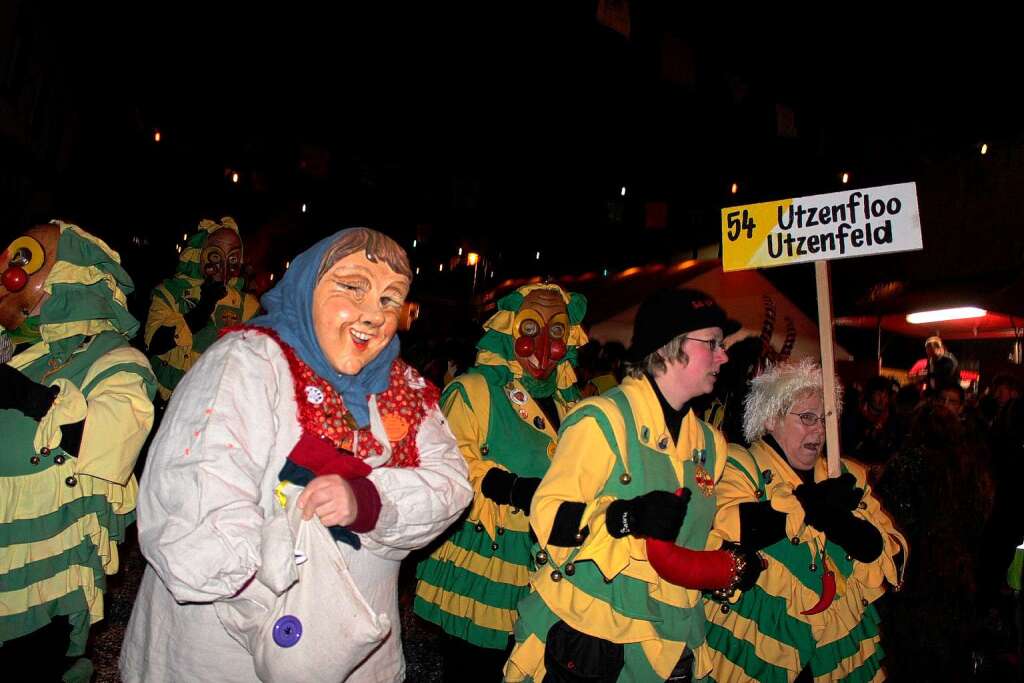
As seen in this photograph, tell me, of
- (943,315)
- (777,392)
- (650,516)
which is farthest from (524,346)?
(943,315)

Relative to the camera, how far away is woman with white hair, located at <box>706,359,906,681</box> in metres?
3.17

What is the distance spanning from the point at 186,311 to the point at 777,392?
185 inches

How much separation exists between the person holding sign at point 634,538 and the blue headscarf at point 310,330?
780 mm

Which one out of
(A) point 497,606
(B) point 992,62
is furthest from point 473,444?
(B) point 992,62

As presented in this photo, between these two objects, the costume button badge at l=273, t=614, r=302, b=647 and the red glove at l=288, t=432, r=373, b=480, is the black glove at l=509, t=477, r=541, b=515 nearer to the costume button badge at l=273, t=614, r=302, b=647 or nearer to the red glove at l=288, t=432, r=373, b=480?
the red glove at l=288, t=432, r=373, b=480

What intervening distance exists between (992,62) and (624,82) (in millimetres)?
4949

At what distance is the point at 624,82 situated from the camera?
35.0 feet

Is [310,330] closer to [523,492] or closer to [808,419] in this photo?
[523,492]

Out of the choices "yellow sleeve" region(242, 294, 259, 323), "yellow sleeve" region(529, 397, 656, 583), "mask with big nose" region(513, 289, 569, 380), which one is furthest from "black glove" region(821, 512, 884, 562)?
"yellow sleeve" region(242, 294, 259, 323)

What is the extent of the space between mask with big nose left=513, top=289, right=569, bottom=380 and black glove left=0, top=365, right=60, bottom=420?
237 centimetres

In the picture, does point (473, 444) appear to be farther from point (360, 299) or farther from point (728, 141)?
point (728, 141)

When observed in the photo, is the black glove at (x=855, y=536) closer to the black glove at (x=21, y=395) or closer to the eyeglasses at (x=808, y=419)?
the eyeglasses at (x=808, y=419)

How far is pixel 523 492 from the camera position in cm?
358

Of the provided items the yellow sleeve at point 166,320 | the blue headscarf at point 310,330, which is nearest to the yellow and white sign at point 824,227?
the blue headscarf at point 310,330
